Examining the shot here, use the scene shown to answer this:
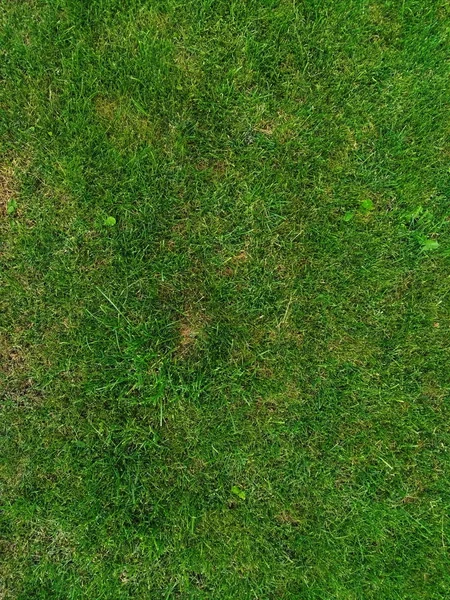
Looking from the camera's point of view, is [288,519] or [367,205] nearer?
[288,519]

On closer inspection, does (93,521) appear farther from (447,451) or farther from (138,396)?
(447,451)

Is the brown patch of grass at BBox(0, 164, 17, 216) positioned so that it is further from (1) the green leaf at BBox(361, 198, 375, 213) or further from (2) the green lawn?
(1) the green leaf at BBox(361, 198, 375, 213)

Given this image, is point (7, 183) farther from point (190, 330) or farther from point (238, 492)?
point (238, 492)

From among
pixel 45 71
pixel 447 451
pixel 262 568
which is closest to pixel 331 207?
pixel 447 451

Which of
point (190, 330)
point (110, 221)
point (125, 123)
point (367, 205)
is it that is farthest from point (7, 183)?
point (367, 205)

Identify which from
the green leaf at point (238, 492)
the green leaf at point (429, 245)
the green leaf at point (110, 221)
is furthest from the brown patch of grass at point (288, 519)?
the green leaf at point (110, 221)

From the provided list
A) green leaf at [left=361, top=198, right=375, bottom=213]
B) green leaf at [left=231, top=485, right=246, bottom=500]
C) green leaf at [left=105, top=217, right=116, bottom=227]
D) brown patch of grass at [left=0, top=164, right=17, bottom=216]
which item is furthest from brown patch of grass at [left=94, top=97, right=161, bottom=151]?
green leaf at [left=231, top=485, right=246, bottom=500]
